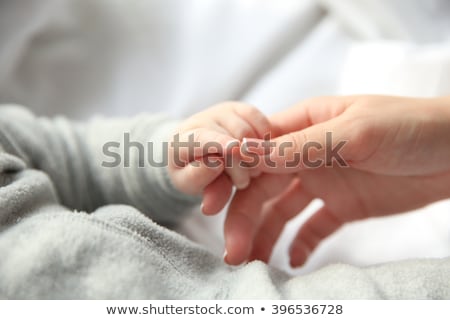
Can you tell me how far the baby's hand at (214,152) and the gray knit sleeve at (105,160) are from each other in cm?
8

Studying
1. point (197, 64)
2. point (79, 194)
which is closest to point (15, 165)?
point (79, 194)

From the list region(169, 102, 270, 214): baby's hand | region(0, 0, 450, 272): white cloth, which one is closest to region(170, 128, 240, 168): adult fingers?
region(169, 102, 270, 214): baby's hand

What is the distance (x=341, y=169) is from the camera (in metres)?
0.64

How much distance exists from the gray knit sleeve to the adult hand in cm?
10

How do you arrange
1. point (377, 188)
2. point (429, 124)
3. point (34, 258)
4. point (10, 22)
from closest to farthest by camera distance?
1. point (34, 258)
2. point (429, 124)
3. point (377, 188)
4. point (10, 22)

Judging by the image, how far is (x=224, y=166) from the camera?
1.84 ft

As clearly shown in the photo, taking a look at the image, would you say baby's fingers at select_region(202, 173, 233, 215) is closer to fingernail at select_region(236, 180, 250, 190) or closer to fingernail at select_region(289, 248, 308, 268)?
fingernail at select_region(236, 180, 250, 190)

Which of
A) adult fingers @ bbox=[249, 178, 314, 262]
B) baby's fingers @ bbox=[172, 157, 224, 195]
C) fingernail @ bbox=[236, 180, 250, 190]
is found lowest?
adult fingers @ bbox=[249, 178, 314, 262]

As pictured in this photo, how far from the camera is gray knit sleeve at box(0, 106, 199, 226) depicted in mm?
661

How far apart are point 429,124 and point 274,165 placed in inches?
6.1

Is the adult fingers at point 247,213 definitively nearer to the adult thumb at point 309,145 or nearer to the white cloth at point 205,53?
the adult thumb at point 309,145

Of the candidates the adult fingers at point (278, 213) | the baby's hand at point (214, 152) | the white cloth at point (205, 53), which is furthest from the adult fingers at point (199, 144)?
the white cloth at point (205, 53)

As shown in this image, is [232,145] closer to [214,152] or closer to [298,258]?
[214,152]

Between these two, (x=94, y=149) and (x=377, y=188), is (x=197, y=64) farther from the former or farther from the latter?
(x=377, y=188)
